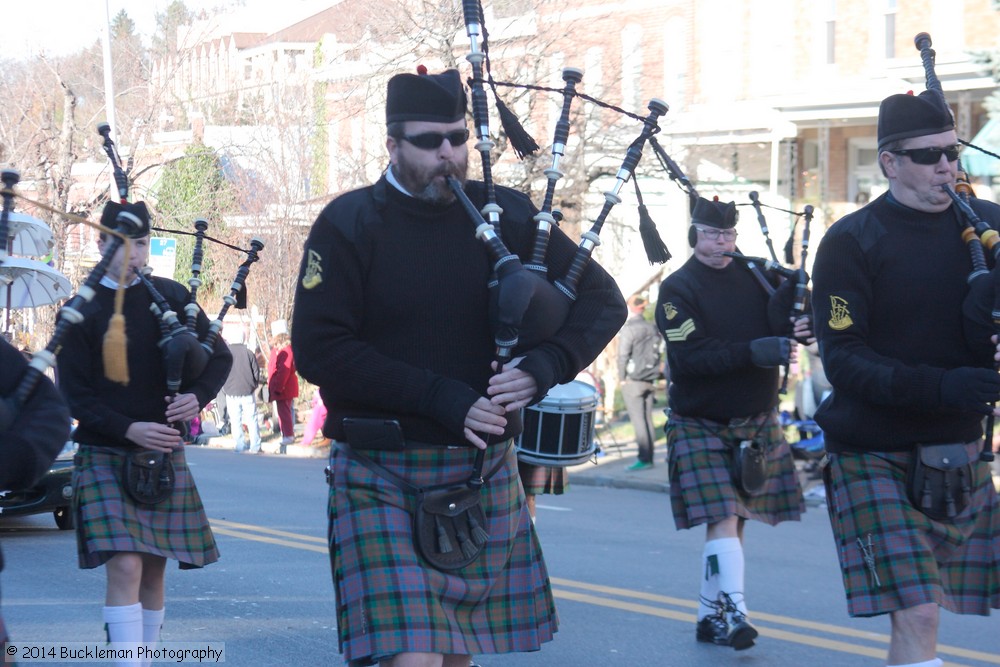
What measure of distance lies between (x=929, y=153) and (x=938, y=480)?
1018mm

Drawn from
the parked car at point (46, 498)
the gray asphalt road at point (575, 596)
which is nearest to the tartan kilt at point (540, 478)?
the gray asphalt road at point (575, 596)

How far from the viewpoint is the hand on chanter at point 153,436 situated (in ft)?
16.8

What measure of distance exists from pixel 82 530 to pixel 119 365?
1884 millimetres

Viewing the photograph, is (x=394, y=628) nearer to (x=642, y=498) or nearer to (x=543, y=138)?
(x=642, y=498)

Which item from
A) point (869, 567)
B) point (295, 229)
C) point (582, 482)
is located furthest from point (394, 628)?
point (295, 229)

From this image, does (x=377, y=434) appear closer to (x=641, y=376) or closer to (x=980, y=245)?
(x=980, y=245)

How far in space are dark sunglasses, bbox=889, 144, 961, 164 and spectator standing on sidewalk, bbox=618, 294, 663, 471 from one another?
32.9 ft

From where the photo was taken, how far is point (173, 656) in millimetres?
6148

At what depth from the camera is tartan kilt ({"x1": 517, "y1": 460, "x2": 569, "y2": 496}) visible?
6191mm

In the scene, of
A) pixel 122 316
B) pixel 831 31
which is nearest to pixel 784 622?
pixel 122 316

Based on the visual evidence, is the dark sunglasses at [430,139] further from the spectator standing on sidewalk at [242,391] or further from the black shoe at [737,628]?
the spectator standing on sidewalk at [242,391]

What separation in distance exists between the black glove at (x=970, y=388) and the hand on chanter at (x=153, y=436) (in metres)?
2.85

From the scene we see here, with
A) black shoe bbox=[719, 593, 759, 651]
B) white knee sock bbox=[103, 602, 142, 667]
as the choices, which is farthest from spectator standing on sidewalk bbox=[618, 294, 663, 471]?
white knee sock bbox=[103, 602, 142, 667]

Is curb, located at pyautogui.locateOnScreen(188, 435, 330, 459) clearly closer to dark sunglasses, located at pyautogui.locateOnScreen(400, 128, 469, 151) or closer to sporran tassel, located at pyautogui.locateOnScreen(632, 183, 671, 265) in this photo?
sporran tassel, located at pyautogui.locateOnScreen(632, 183, 671, 265)
